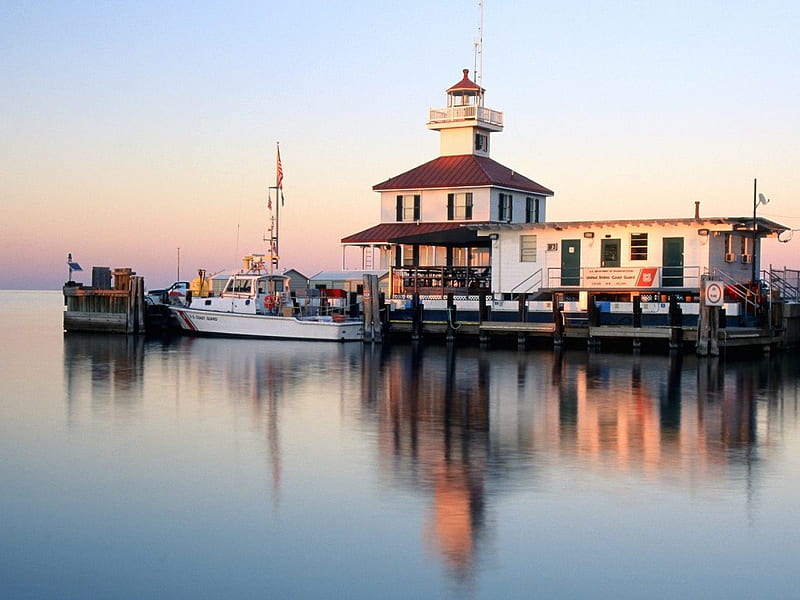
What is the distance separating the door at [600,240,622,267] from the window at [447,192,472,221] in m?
14.2

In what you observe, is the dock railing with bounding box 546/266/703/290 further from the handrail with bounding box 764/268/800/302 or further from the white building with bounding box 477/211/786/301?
the handrail with bounding box 764/268/800/302

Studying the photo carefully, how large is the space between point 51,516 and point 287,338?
34945 mm

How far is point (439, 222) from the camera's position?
5906cm

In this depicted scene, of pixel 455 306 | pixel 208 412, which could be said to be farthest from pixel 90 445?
pixel 455 306

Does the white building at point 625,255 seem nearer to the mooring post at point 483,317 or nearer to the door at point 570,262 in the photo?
the door at point 570,262

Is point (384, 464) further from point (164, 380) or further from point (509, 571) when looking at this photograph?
point (164, 380)

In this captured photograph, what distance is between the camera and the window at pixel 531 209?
202 ft

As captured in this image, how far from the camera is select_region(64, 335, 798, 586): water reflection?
51.3 feet

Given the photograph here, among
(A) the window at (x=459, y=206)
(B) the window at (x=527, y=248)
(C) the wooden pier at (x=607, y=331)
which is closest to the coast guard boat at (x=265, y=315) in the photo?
(C) the wooden pier at (x=607, y=331)

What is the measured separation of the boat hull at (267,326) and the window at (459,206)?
1337 cm

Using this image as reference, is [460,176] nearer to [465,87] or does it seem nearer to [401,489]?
[465,87]

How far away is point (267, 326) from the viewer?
160ft

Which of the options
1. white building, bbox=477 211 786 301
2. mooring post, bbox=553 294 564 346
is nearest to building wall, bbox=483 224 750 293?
white building, bbox=477 211 786 301

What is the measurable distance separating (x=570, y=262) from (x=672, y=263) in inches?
183
